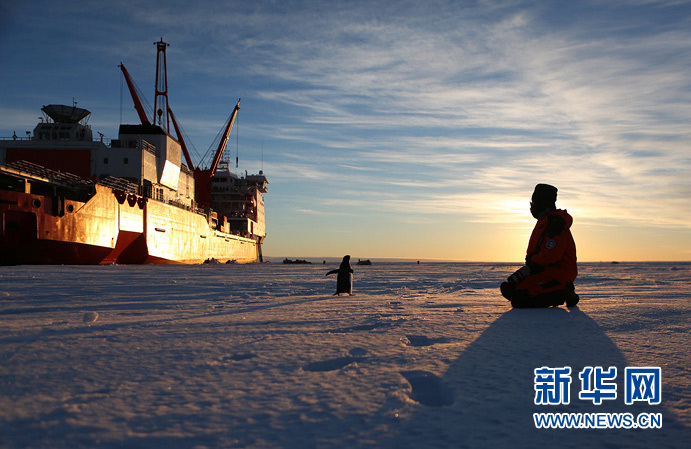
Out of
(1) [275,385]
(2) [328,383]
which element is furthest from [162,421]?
(2) [328,383]

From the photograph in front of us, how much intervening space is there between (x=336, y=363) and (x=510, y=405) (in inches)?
37.2

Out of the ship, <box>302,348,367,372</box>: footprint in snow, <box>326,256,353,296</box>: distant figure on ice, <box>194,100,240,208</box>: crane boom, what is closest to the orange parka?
<box>326,256,353,296</box>: distant figure on ice

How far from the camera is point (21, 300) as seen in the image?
537 cm

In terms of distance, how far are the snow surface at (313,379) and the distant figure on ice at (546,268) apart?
3.19 feet

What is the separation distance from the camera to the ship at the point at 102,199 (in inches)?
678

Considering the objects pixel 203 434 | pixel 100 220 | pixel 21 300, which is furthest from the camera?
pixel 100 220

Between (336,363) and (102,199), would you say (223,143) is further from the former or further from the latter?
(336,363)

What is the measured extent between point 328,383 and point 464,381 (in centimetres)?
60

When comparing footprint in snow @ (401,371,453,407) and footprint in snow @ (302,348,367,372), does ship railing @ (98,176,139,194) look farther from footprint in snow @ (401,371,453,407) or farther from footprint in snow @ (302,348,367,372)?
footprint in snow @ (401,371,453,407)

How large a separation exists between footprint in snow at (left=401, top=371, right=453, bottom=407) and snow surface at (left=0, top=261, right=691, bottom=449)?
12 millimetres

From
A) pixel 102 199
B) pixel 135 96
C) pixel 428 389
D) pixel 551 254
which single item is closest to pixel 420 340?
pixel 428 389

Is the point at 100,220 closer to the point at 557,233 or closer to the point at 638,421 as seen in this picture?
the point at 557,233

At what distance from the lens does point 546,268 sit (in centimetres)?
493

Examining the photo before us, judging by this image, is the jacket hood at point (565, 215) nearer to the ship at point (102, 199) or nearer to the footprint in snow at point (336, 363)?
the footprint in snow at point (336, 363)
